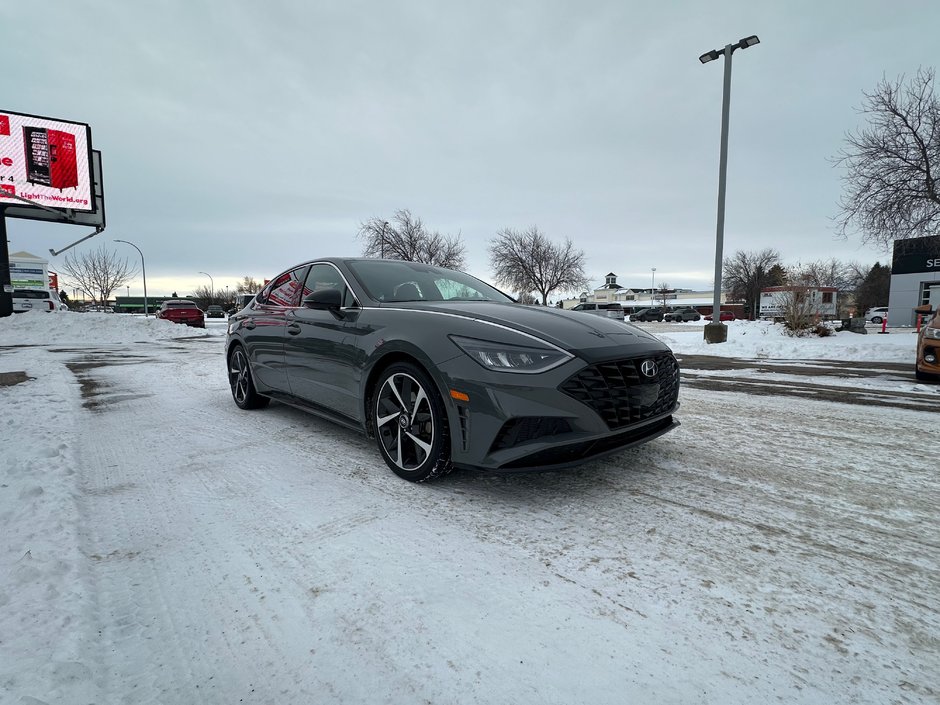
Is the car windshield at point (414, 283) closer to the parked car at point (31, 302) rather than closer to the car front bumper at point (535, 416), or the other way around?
the car front bumper at point (535, 416)

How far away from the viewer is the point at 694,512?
2344mm

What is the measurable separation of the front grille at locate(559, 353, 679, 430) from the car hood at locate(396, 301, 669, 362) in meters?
0.07

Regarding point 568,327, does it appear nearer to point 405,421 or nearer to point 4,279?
point 405,421

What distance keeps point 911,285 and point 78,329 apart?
176 ft

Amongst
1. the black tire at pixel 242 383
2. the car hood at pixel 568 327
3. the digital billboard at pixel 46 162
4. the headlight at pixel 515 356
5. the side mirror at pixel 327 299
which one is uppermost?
the digital billboard at pixel 46 162

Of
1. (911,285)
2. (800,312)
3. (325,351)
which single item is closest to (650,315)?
(911,285)

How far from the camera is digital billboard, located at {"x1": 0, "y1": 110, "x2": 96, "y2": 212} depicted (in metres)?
19.9

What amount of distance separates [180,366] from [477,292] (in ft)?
23.5

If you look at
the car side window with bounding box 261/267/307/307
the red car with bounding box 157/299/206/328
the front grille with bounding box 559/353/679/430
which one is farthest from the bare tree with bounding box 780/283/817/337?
the red car with bounding box 157/299/206/328

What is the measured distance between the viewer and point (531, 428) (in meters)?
2.33

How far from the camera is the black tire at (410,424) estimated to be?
8.57 feet

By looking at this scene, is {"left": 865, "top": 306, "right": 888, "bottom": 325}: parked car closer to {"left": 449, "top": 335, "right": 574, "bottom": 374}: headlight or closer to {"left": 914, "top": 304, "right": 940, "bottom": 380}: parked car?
{"left": 914, "top": 304, "right": 940, "bottom": 380}: parked car

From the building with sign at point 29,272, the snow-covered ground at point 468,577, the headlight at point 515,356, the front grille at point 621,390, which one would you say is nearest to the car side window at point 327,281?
the snow-covered ground at point 468,577

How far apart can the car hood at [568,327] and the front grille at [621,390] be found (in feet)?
0.23
